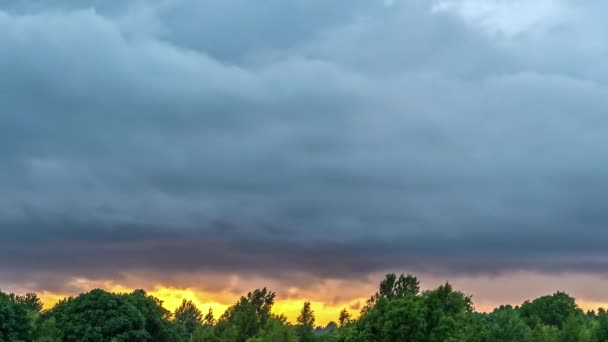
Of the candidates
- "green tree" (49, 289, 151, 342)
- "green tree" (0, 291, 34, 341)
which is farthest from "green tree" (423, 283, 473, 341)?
"green tree" (0, 291, 34, 341)

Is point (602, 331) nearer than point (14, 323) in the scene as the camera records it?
Yes

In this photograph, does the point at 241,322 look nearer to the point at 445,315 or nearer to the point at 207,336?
the point at 207,336

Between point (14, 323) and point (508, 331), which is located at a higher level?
point (14, 323)

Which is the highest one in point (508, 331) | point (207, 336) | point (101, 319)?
point (101, 319)

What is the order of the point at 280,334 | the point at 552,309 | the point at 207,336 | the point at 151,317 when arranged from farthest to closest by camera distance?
1. the point at 552,309
2. the point at 151,317
3. the point at 207,336
4. the point at 280,334

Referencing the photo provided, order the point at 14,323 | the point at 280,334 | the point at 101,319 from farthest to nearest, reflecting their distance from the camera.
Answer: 1. the point at 101,319
2. the point at 14,323
3. the point at 280,334

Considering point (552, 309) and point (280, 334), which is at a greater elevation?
point (552, 309)

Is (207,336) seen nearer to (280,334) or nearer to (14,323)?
(280,334)

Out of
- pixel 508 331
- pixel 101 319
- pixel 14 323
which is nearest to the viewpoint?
pixel 508 331

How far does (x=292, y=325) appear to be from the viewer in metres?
102

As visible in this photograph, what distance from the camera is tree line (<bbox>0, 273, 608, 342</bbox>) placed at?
9025cm

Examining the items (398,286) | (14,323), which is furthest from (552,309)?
(14,323)

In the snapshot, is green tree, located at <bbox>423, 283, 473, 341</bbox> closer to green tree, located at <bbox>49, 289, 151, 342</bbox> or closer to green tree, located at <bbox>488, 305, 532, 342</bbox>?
green tree, located at <bbox>488, 305, 532, 342</bbox>

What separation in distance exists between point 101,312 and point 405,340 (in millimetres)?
49990
